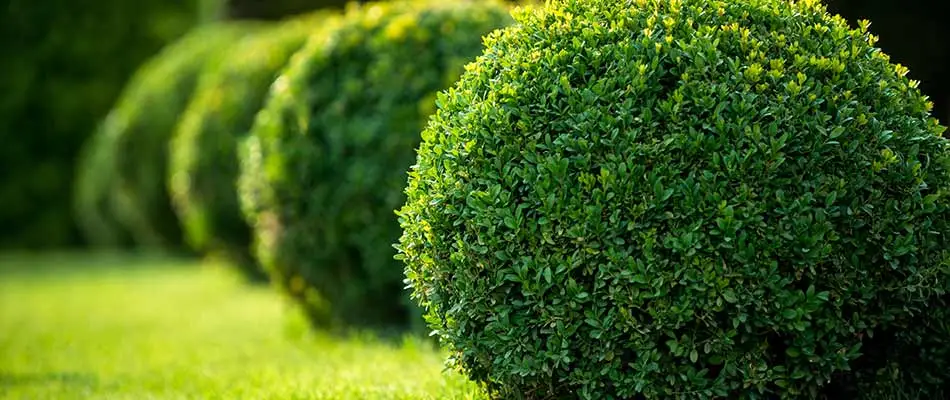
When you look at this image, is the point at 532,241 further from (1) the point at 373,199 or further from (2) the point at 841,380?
(1) the point at 373,199

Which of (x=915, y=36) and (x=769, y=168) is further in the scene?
(x=915, y=36)

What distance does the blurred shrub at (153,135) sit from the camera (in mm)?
17875

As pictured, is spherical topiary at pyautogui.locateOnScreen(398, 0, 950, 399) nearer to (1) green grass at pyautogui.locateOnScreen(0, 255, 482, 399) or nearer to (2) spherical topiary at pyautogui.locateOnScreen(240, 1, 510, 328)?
(1) green grass at pyautogui.locateOnScreen(0, 255, 482, 399)

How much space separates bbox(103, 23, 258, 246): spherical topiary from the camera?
18.0 meters

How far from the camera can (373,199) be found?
317 inches

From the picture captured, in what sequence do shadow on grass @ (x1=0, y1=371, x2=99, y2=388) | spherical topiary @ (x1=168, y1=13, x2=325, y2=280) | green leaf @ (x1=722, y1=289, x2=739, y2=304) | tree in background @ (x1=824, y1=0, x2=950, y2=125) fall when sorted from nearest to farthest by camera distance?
1. green leaf @ (x1=722, y1=289, x2=739, y2=304)
2. tree in background @ (x1=824, y1=0, x2=950, y2=125)
3. shadow on grass @ (x1=0, y1=371, x2=99, y2=388)
4. spherical topiary @ (x1=168, y1=13, x2=325, y2=280)

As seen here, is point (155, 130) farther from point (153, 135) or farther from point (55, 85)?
point (55, 85)

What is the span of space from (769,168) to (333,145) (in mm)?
4601

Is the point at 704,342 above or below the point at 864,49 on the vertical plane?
below

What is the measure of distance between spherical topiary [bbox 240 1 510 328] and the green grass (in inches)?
21.2

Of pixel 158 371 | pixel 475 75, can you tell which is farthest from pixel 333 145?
pixel 475 75

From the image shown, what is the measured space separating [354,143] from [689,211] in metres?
4.31

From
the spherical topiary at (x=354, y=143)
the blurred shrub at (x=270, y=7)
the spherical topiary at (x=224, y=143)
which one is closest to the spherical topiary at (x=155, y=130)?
the spherical topiary at (x=224, y=143)

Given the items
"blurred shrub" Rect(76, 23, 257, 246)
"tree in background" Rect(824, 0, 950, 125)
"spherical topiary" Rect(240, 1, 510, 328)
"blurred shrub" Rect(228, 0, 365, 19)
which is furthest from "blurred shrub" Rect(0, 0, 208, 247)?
"tree in background" Rect(824, 0, 950, 125)
